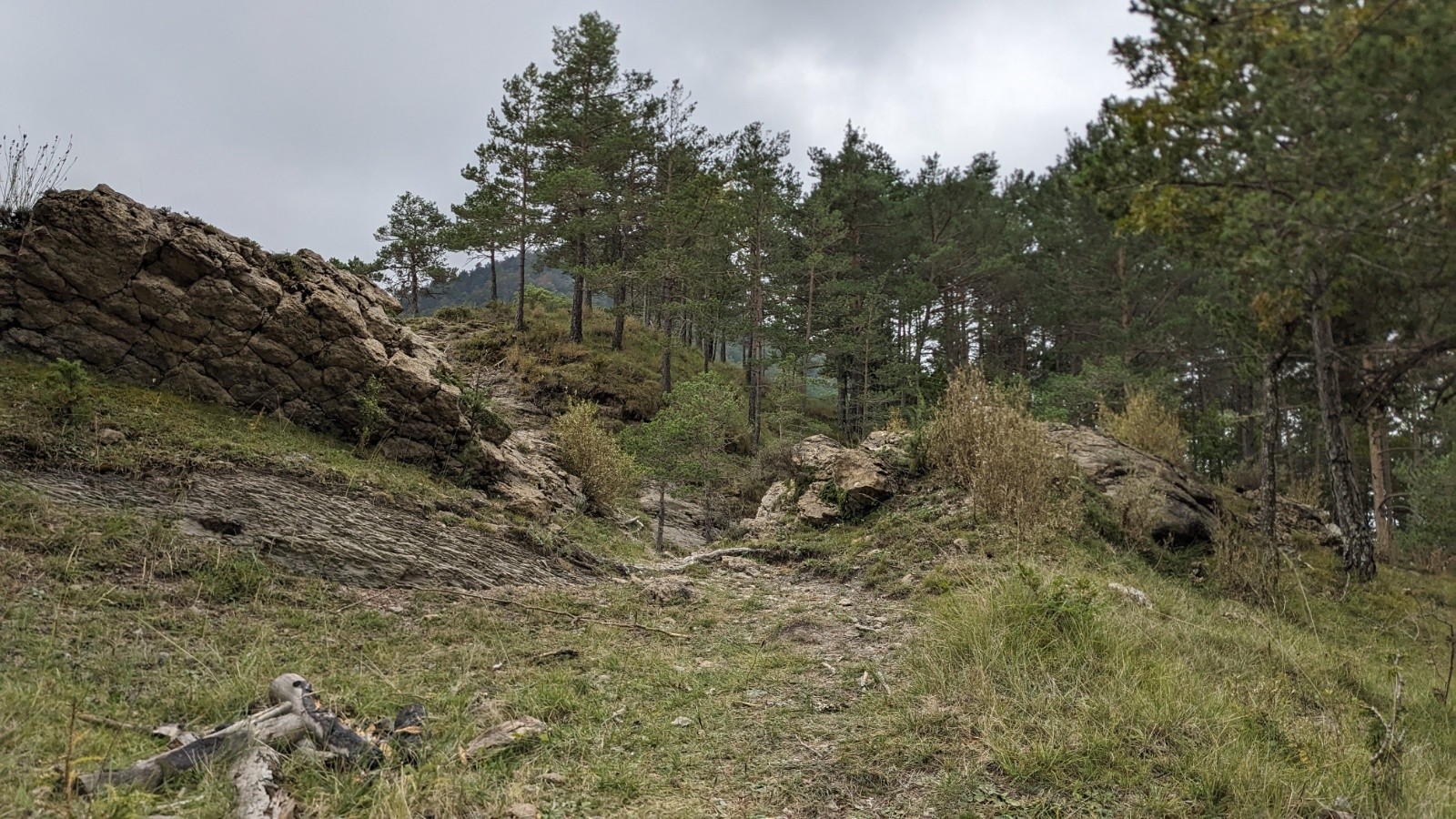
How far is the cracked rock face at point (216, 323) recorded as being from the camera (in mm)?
6395

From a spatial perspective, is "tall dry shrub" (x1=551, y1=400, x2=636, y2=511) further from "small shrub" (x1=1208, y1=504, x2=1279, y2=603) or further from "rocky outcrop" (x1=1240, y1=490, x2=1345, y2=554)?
"rocky outcrop" (x1=1240, y1=490, x2=1345, y2=554)

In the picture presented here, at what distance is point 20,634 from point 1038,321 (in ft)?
94.3

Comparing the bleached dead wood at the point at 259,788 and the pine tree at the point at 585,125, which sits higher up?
the pine tree at the point at 585,125

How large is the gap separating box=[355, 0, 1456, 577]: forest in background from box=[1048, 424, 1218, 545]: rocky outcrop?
4.12 feet

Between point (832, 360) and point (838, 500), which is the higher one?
point (832, 360)

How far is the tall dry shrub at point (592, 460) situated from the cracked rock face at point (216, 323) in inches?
112

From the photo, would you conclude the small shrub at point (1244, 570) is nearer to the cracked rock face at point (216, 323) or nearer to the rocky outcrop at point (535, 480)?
the rocky outcrop at point (535, 480)

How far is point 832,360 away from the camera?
2503cm

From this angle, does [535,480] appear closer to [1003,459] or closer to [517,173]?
[1003,459]

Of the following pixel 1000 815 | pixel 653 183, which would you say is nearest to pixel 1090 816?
pixel 1000 815

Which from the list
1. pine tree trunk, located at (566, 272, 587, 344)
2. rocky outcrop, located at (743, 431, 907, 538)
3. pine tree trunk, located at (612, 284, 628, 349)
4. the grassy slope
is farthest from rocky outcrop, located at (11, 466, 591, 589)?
pine tree trunk, located at (612, 284, 628, 349)

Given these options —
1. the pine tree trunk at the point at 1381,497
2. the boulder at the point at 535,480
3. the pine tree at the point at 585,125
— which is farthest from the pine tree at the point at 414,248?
the pine tree trunk at the point at 1381,497

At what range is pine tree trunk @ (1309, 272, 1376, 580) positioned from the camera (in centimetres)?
916

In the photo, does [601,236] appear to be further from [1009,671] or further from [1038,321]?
[1009,671]
